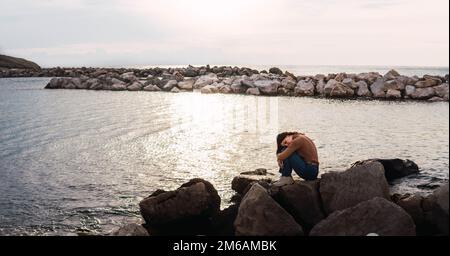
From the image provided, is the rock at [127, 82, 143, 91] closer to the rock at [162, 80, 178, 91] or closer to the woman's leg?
the rock at [162, 80, 178, 91]

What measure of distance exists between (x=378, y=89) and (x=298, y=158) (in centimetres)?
3333

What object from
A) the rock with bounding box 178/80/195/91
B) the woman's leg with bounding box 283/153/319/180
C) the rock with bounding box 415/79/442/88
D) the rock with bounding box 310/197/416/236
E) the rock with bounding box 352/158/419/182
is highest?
the rock with bounding box 415/79/442/88

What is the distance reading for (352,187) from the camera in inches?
399

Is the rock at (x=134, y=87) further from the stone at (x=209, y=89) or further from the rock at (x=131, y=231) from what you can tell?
the rock at (x=131, y=231)

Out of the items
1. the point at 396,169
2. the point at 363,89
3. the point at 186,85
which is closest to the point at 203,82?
the point at 186,85

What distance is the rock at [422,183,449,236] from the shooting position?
804 cm

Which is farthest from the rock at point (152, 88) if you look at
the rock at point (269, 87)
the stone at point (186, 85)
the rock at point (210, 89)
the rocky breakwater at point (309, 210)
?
the rocky breakwater at point (309, 210)

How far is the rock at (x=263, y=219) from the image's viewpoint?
945 cm

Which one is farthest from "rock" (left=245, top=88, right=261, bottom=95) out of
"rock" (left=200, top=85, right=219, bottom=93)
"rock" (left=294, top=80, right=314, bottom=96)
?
"rock" (left=200, top=85, right=219, bottom=93)

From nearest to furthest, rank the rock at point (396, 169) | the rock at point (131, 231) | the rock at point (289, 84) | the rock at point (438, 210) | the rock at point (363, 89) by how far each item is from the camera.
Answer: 1. the rock at point (438, 210)
2. the rock at point (131, 231)
3. the rock at point (396, 169)
4. the rock at point (363, 89)
5. the rock at point (289, 84)

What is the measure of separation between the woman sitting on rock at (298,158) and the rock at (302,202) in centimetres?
55

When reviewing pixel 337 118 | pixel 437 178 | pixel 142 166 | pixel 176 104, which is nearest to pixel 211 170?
pixel 142 166

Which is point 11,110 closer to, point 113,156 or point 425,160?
point 113,156

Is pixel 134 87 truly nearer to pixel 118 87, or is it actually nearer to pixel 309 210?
pixel 118 87
